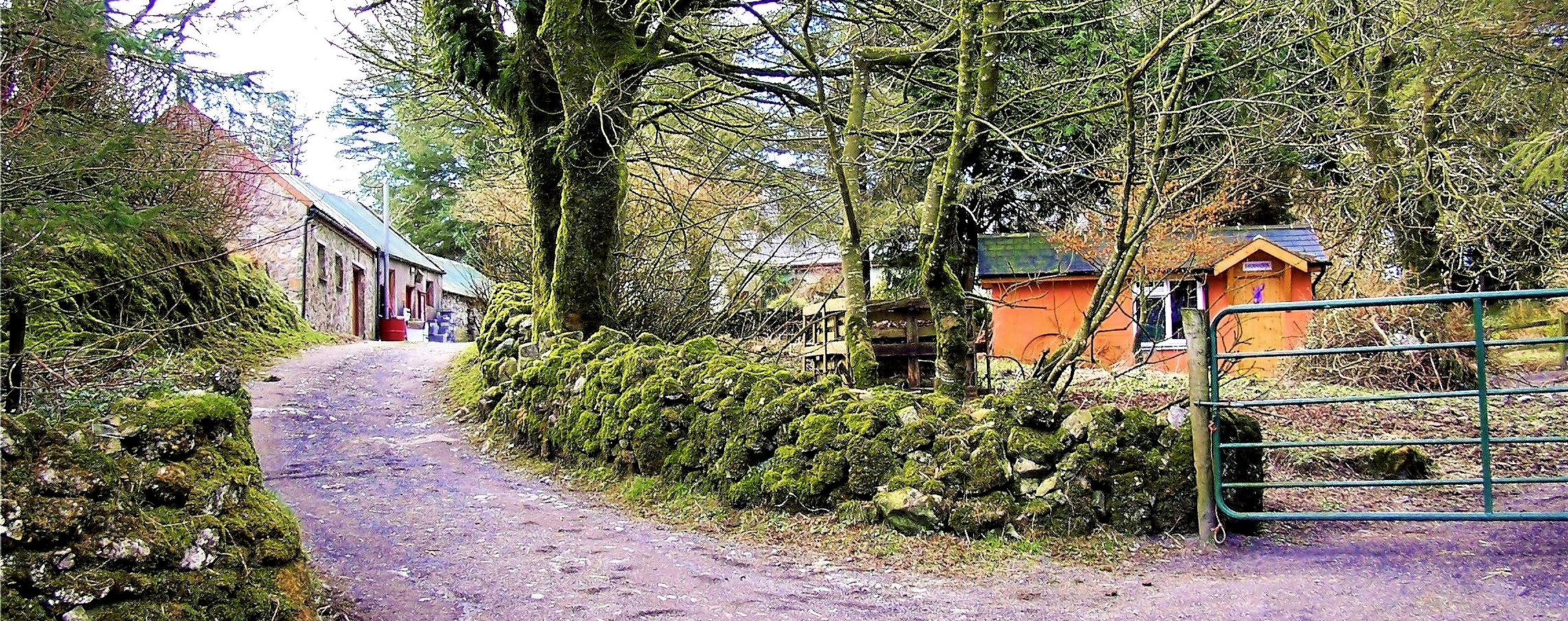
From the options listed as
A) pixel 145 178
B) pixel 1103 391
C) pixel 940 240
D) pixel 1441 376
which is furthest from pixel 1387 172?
pixel 145 178

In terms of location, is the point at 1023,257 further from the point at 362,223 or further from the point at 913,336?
the point at 362,223

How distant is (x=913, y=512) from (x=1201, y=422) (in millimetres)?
1697

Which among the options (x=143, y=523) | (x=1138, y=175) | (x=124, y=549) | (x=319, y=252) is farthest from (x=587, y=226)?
(x=319, y=252)

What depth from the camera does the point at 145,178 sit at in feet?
17.3

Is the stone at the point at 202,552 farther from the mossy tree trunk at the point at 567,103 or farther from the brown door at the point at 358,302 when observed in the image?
the brown door at the point at 358,302

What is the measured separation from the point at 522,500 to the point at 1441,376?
36.1 feet

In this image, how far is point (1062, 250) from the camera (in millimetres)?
17766

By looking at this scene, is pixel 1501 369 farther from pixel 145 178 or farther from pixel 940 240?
pixel 145 178

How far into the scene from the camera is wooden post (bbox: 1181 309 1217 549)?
5.34m

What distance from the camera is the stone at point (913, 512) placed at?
220 inches

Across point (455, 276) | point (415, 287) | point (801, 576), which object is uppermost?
point (455, 276)

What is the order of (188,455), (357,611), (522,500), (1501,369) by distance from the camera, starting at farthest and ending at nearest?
(1501,369) < (522,500) < (357,611) < (188,455)

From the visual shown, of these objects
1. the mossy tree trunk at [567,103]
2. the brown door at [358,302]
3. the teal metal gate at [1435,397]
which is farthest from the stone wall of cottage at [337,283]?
the teal metal gate at [1435,397]

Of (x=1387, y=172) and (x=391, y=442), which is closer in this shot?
(x=391, y=442)
